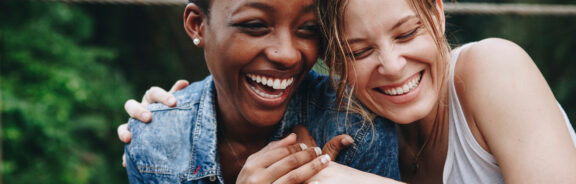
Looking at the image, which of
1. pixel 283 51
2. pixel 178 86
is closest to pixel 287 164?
pixel 283 51

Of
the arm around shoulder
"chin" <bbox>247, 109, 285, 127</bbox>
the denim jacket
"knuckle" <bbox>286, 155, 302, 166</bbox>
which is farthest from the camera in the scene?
the denim jacket

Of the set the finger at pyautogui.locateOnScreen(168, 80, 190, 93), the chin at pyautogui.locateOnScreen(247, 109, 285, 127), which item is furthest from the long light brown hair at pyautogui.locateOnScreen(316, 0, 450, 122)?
the finger at pyautogui.locateOnScreen(168, 80, 190, 93)

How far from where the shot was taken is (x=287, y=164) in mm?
1652

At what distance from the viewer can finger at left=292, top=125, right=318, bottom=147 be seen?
184cm

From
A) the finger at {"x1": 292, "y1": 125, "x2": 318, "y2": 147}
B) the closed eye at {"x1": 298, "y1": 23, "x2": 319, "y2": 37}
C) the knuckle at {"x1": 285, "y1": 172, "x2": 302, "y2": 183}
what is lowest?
the knuckle at {"x1": 285, "y1": 172, "x2": 302, "y2": 183}

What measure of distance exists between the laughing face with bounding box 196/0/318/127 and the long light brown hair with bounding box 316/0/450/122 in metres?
0.04

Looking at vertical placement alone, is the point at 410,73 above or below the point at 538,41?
above

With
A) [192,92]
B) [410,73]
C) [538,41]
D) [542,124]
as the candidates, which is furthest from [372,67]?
[538,41]

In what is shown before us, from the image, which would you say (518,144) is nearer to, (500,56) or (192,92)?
(500,56)

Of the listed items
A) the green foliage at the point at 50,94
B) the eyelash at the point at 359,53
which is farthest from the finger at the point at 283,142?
the green foliage at the point at 50,94

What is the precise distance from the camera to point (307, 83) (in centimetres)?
206

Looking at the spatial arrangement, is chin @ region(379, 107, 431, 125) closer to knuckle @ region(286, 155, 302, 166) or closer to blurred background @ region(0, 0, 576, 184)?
knuckle @ region(286, 155, 302, 166)

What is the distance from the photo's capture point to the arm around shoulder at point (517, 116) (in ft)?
5.11

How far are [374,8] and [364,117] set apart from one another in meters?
0.42
